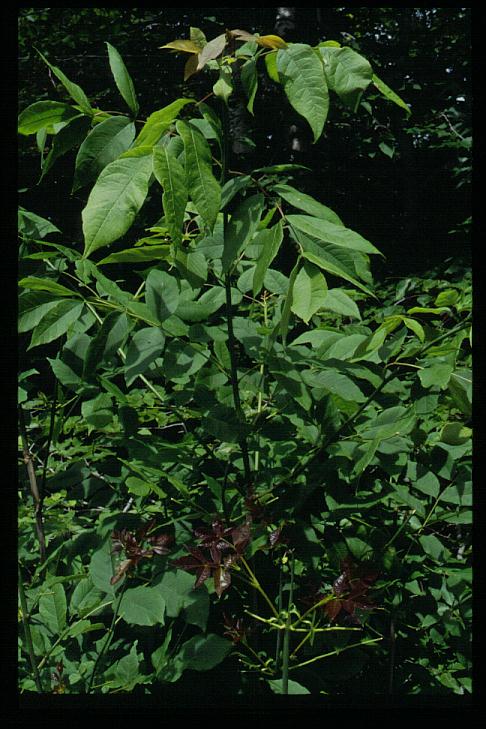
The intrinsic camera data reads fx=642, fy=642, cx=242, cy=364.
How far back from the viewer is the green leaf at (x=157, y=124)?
799 millimetres

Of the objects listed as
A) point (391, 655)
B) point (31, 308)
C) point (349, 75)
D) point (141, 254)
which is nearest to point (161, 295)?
point (141, 254)

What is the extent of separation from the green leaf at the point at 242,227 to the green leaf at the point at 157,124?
14 cm

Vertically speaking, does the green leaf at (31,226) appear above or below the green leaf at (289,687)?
above


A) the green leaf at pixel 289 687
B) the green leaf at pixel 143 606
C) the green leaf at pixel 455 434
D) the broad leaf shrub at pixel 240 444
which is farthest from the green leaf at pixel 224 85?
the green leaf at pixel 289 687

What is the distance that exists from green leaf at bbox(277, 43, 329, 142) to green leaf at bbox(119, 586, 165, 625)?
0.68 meters

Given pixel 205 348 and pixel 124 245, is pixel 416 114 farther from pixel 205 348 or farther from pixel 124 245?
pixel 205 348

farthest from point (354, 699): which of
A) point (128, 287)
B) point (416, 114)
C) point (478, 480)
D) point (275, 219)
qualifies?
point (416, 114)

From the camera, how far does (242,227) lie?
33.0 inches

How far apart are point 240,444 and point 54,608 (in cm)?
46

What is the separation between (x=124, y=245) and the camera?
12.0 feet

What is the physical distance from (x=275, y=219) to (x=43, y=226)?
0.50 meters

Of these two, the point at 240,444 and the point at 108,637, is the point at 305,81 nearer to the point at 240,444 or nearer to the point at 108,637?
the point at 240,444

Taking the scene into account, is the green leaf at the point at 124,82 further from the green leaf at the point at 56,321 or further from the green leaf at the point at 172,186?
the green leaf at the point at 56,321

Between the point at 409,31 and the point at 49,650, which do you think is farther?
the point at 409,31
